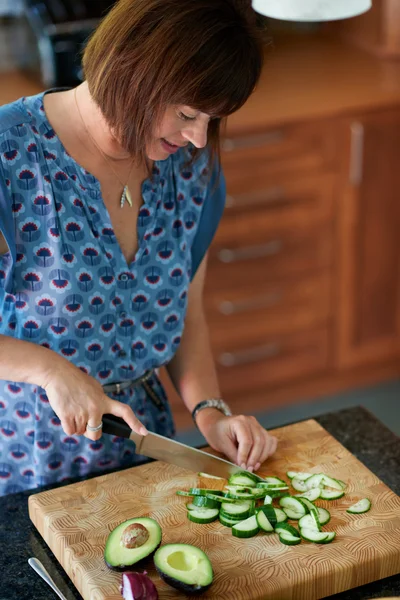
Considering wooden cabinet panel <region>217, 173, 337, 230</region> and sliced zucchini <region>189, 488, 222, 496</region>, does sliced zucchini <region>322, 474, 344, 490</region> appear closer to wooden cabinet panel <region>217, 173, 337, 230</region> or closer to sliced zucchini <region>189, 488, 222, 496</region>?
sliced zucchini <region>189, 488, 222, 496</region>

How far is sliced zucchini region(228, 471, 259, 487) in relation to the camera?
152 centimetres

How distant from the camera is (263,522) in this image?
141cm

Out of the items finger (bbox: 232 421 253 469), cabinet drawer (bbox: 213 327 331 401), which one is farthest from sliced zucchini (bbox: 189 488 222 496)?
cabinet drawer (bbox: 213 327 331 401)

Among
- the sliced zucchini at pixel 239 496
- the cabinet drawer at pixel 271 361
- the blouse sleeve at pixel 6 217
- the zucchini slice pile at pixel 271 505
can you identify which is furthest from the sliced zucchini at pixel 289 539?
the cabinet drawer at pixel 271 361

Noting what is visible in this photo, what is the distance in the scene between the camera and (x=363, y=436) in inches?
67.1

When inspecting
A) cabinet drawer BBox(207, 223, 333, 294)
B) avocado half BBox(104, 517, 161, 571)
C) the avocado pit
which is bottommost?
cabinet drawer BBox(207, 223, 333, 294)

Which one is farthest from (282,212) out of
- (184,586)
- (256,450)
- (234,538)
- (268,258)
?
(184,586)

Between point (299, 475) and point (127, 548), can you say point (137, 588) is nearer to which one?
point (127, 548)

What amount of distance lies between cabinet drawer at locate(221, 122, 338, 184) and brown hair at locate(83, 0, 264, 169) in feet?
4.69

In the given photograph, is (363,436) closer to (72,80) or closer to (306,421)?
(306,421)

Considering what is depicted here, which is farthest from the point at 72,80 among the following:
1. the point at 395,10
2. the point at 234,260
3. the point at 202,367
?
the point at 202,367

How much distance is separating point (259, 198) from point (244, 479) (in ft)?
5.29

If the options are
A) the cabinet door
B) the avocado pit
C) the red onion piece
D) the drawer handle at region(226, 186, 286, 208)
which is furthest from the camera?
the cabinet door

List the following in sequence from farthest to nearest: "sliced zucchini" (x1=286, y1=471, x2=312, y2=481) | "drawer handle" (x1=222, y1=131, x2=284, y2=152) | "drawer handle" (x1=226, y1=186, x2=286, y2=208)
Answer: "drawer handle" (x1=226, y1=186, x2=286, y2=208)
"drawer handle" (x1=222, y1=131, x2=284, y2=152)
"sliced zucchini" (x1=286, y1=471, x2=312, y2=481)
